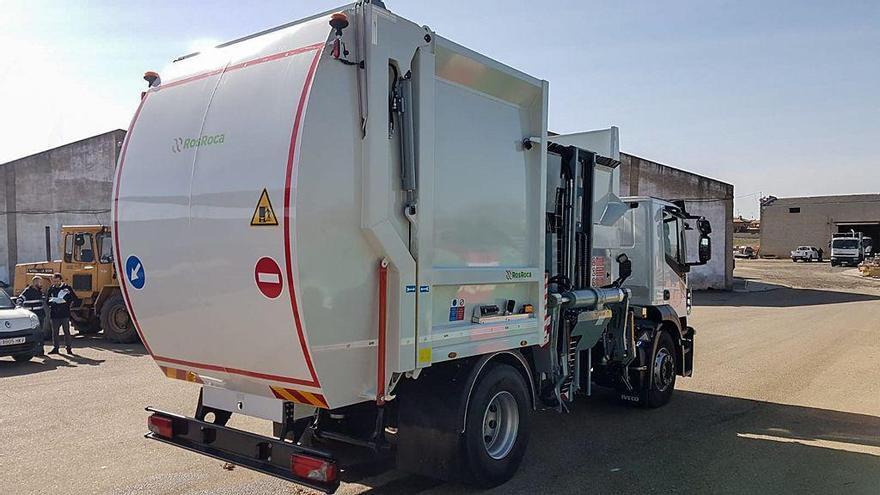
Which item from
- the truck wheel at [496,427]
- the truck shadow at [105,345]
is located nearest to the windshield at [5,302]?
the truck shadow at [105,345]

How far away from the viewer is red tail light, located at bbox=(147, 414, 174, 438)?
17.0 ft

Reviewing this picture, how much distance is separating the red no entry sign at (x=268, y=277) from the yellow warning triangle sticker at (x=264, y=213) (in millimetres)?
220

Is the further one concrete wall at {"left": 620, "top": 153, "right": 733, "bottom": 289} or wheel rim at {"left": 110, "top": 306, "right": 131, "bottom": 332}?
concrete wall at {"left": 620, "top": 153, "right": 733, "bottom": 289}

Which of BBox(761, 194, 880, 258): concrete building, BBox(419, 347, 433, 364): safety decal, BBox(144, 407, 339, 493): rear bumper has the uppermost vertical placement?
BBox(761, 194, 880, 258): concrete building

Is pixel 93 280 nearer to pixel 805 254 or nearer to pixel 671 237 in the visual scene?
pixel 671 237

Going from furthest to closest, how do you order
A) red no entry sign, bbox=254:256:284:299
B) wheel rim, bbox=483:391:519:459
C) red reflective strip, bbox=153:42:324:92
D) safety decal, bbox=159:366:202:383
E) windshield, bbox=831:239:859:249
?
windshield, bbox=831:239:859:249
wheel rim, bbox=483:391:519:459
safety decal, bbox=159:366:202:383
red reflective strip, bbox=153:42:324:92
red no entry sign, bbox=254:256:284:299

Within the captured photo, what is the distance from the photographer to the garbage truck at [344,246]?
421 centimetres

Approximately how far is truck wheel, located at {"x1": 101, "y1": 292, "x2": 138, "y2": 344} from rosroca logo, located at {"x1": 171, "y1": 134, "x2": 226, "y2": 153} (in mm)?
11348

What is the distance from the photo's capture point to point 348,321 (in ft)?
14.3

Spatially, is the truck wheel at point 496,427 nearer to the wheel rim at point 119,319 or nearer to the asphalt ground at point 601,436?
the asphalt ground at point 601,436

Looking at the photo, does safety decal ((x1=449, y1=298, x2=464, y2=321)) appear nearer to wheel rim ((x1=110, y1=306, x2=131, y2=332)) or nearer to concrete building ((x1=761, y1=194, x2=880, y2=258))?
wheel rim ((x1=110, y1=306, x2=131, y2=332))

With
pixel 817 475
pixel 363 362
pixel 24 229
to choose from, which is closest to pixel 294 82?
pixel 363 362

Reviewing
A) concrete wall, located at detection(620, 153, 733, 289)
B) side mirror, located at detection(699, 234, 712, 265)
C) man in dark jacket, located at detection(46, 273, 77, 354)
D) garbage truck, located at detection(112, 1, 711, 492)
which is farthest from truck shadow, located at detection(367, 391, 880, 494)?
concrete wall, located at detection(620, 153, 733, 289)

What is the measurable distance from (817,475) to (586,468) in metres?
2.07
